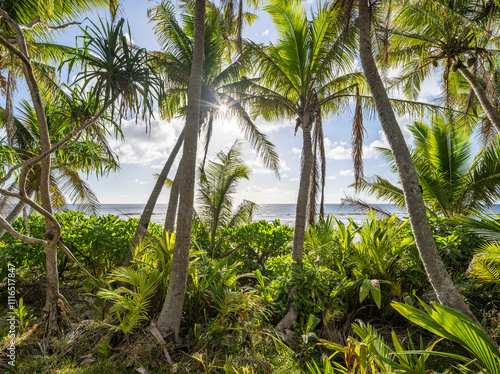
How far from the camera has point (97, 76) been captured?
11.3 feet

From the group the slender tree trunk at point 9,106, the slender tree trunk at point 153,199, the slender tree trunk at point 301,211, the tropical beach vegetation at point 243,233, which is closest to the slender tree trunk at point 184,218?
the tropical beach vegetation at point 243,233

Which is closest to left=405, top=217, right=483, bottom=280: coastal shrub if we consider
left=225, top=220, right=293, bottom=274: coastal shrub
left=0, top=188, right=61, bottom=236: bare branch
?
left=225, top=220, right=293, bottom=274: coastal shrub

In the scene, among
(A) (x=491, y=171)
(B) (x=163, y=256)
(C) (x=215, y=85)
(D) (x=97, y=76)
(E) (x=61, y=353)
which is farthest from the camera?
(C) (x=215, y=85)

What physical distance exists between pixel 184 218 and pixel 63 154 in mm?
2955

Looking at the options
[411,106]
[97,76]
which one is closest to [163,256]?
[97,76]

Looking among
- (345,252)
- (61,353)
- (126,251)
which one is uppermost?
(345,252)

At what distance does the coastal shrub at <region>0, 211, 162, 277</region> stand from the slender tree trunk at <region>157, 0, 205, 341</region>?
2704mm

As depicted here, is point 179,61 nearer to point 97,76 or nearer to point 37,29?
point 37,29

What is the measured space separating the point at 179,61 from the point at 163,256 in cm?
568

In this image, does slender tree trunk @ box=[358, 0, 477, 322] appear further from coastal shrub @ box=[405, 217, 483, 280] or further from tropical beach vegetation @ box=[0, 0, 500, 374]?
coastal shrub @ box=[405, 217, 483, 280]

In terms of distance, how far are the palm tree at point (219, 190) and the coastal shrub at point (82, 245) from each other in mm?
Result: 2263

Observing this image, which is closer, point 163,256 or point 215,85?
point 163,256

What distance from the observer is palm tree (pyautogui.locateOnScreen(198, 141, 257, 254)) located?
769cm

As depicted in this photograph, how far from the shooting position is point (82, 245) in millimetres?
5691
